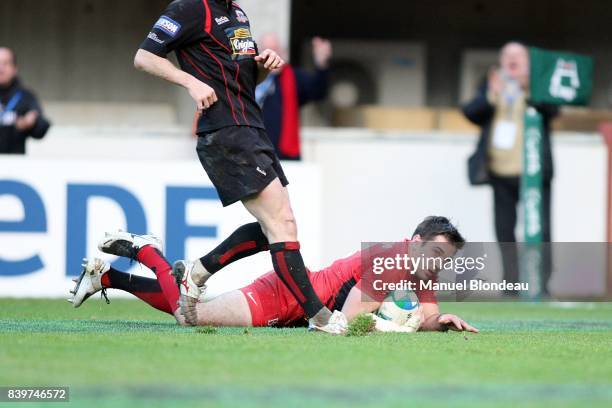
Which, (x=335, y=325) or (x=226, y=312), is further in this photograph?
(x=226, y=312)

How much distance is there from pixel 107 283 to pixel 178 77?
1.50 metres

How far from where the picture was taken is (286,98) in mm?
13508

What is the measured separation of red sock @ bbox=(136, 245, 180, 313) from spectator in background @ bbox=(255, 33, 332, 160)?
17.5ft

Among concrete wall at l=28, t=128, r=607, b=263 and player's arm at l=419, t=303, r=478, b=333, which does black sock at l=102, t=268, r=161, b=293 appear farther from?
concrete wall at l=28, t=128, r=607, b=263

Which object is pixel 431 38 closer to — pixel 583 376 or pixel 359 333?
pixel 359 333

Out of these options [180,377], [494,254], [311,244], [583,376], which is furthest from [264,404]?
[311,244]

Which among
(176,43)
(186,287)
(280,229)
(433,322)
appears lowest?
(433,322)

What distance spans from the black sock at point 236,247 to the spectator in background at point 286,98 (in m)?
5.78

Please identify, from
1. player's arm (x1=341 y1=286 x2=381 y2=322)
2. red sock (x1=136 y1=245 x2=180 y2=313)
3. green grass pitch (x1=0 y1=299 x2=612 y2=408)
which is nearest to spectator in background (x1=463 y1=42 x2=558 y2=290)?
green grass pitch (x1=0 y1=299 x2=612 y2=408)

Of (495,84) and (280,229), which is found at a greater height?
(495,84)

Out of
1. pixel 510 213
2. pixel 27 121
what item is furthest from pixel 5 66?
pixel 510 213

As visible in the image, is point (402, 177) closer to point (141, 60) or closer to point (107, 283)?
point (107, 283)

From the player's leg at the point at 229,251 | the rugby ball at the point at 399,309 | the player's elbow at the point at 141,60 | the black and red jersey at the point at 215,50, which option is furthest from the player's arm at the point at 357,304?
the player's elbow at the point at 141,60

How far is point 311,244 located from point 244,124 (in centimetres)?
Answer: 502
